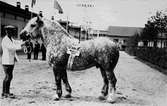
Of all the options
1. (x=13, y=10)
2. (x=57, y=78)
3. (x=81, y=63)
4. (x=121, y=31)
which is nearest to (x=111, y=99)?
(x=81, y=63)

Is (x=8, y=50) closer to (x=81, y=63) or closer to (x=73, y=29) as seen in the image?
(x=81, y=63)

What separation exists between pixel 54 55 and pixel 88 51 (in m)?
0.65

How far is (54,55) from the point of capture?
379 centimetres

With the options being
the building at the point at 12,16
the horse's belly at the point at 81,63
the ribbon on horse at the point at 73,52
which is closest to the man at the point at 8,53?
the ribbon on horse at the point at 73,52

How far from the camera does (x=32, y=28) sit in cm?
386

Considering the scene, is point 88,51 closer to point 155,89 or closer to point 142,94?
point 142,94

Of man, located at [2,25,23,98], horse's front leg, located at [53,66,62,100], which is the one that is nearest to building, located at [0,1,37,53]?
man, located at [2,25,23,98]

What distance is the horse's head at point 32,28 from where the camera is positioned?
3807 millimetres

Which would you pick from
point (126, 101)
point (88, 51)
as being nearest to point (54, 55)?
point (88, 51)

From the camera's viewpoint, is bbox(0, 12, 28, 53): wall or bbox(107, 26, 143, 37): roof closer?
bbox(0, 12, 28, 53): wall

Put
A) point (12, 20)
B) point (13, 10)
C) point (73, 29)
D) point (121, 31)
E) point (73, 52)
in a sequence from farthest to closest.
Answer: point (121, 31) → point (73, 29) → point (12, 20) → point (13, 10) → point (73, 52)

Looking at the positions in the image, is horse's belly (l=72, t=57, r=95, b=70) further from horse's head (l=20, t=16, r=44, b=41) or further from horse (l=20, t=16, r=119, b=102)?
horse's head (l=20, t=16, r=44, b=41)

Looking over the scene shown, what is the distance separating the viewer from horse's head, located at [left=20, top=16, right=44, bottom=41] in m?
3.81

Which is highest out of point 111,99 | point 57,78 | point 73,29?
point 73,29
